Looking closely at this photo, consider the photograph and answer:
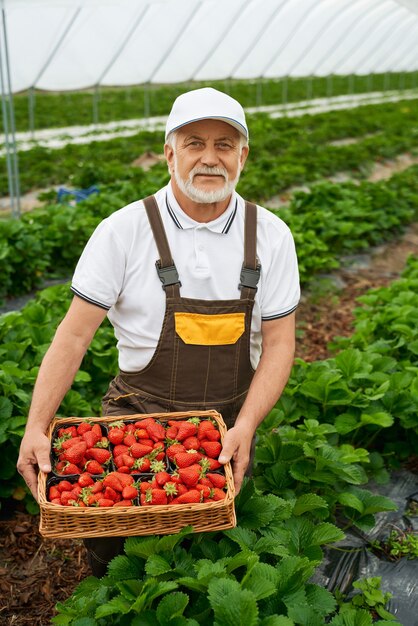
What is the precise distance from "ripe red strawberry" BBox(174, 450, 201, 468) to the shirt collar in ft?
2.88

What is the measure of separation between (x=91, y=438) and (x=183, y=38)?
58.6ft

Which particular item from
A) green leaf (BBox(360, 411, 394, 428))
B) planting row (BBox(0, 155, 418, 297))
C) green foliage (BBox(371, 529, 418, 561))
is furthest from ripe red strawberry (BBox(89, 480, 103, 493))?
planting row (BBox(0, 155, 418, 297))

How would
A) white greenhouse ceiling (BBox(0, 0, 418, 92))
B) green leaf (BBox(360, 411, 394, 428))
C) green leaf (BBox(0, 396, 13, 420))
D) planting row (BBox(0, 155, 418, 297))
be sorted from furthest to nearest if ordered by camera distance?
white greenhouse ceiling (BBox(0, 0, 418, 92)), planting row (BBox(0, 155, 418, 297)), green leaf (BBox(360, 411, 394, 428)), green leaf (BBox(0, 396, 13, 420))

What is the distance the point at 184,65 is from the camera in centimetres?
1952

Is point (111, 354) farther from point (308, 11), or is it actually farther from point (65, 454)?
point (308, 11)

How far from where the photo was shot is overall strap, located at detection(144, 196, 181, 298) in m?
2.68

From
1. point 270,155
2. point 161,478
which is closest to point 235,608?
point 161,478

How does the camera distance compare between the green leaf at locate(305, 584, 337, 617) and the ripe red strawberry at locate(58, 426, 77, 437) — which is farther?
the ripe red strawberry at locate(58, 426, 77, 437)

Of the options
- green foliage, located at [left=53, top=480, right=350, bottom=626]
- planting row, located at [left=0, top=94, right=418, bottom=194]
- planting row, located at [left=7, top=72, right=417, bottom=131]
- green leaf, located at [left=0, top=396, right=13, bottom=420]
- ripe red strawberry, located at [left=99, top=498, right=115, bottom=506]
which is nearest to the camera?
green foliage, located at [left=53, top=480, right=350, bottom=626]

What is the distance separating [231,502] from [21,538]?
154 cm

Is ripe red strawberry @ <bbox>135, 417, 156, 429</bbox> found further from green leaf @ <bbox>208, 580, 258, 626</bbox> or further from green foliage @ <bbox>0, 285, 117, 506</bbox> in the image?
green foliage @ <bbox>0, 285, 117, 506</bbox>

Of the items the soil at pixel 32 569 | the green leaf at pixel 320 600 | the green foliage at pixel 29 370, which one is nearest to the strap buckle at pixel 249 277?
the green leaf at pixel 320 600

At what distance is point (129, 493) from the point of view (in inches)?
88.2

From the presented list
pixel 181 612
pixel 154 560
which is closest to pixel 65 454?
pixel 154 560
